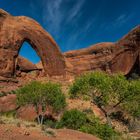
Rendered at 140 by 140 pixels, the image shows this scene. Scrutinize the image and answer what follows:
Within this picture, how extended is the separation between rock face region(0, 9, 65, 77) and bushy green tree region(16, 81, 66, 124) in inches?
569

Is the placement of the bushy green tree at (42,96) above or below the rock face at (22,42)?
below

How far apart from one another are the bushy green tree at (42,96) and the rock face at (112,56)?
29325 millimetres

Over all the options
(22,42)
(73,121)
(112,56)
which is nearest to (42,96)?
(73,121)

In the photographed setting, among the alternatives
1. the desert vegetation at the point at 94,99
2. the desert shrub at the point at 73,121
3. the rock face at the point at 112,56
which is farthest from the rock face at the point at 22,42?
the desert shrub at the point at 73,121

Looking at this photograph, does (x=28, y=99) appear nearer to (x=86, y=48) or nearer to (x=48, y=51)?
(x=48, y=51)

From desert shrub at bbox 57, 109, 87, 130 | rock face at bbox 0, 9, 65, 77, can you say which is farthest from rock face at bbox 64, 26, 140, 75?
desert shrub at bbox 57, 109, 87, 130

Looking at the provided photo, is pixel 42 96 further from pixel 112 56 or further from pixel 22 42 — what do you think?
pixel 112 56

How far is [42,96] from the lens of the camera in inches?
1319

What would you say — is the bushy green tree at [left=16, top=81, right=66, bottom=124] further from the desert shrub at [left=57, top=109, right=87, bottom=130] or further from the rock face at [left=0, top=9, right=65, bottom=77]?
the rock face at [left=0, top=9, right=65, bottom=77]

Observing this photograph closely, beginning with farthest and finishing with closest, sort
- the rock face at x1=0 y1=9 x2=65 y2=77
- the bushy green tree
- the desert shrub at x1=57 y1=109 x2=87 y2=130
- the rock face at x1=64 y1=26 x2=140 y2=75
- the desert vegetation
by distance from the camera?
the rock face at x1=64 y1=26 x2=140 y2=75 → the rock face at x1=0 y1=9 x2=65 y2=77 → the bushy green tree → the desert shrub at x1=57 y1=109 x2=87 y2=130 → the desert vegetation

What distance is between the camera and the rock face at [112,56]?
61.9 m

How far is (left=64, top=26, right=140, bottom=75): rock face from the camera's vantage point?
6194 cm

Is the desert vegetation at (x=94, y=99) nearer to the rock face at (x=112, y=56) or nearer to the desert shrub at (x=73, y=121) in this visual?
the desert shrub at (x=73, y=121)

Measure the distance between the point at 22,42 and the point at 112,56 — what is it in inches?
1167
